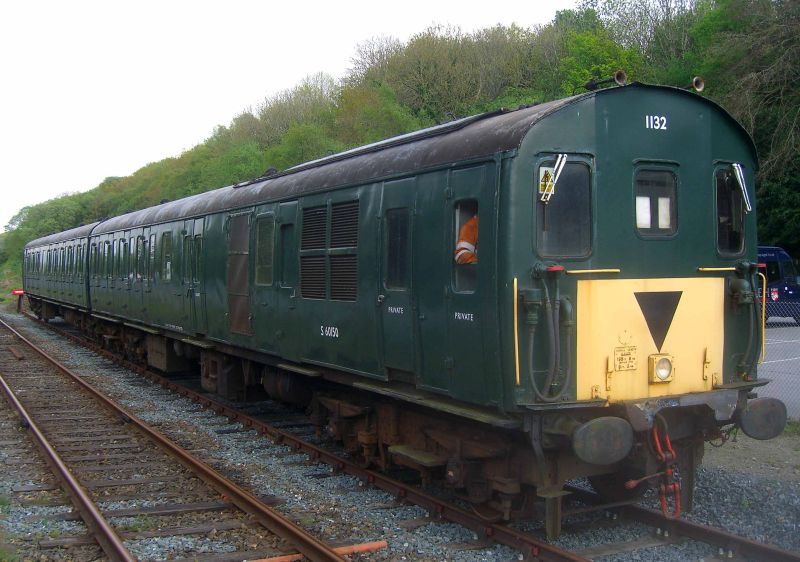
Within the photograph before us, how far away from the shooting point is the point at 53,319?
3412 cm

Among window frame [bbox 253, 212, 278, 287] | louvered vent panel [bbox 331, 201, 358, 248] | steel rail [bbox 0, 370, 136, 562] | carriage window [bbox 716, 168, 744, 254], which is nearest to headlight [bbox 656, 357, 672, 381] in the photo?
carriage window [bbox 716, 168, 744, 254]

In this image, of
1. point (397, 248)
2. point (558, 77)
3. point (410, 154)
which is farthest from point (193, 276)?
point (558, 77)

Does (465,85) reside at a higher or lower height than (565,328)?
higher

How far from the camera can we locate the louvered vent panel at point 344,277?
764cm

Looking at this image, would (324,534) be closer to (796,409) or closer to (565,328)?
(565,328)

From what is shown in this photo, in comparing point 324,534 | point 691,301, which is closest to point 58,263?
point 324,534

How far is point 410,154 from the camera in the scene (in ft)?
23.0

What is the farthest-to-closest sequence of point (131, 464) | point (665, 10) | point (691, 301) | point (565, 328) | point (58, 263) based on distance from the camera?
point (665, 10) → point (58, 263) → point (131, 464) → point (691, 301) → point (565, 328)

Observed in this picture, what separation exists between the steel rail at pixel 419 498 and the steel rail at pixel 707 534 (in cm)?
109

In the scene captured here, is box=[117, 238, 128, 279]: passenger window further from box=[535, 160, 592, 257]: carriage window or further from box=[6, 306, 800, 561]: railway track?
box=[535, 160, 592, 257]: carriage window

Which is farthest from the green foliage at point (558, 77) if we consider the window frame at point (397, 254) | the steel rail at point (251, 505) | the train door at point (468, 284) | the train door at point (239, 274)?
the train door at point (468, 284)

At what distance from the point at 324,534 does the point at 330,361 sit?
208 centimetres

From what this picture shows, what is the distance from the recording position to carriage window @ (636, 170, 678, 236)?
19.9 ft

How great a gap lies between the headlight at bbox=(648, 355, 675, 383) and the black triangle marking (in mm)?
85
